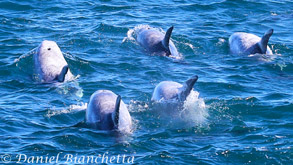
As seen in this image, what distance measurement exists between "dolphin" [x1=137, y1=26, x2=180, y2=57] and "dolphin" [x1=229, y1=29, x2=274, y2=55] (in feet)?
7.48

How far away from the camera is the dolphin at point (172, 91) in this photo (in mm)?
14477

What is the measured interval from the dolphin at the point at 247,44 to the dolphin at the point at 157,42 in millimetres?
2279

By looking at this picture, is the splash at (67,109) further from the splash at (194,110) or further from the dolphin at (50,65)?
the splash at (194,110)

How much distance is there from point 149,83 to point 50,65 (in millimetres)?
3249

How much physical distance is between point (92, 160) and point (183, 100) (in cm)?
387

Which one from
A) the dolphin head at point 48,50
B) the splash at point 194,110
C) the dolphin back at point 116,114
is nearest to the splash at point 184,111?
the splash at point 194,110

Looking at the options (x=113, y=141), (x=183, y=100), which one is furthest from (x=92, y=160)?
(x=183, y=100)

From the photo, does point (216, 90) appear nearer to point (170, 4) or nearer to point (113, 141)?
point (113, 141)

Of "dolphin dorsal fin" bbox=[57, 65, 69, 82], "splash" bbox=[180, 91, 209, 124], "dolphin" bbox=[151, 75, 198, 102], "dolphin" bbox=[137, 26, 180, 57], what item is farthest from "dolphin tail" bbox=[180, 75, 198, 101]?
"dolphin" bbox=[137, 26, 180, 57]

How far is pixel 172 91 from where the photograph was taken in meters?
15.3

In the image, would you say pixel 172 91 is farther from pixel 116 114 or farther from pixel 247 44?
pixel 247 44

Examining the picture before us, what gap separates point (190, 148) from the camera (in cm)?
1243

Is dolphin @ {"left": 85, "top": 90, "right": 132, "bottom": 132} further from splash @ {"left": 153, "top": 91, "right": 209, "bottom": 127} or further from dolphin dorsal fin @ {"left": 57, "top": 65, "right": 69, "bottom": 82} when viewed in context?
dolphin dorsal fin @ {"left": 57, "top": 65, "right": 69, "bottom": 82}

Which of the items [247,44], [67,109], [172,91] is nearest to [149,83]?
[172,91]
